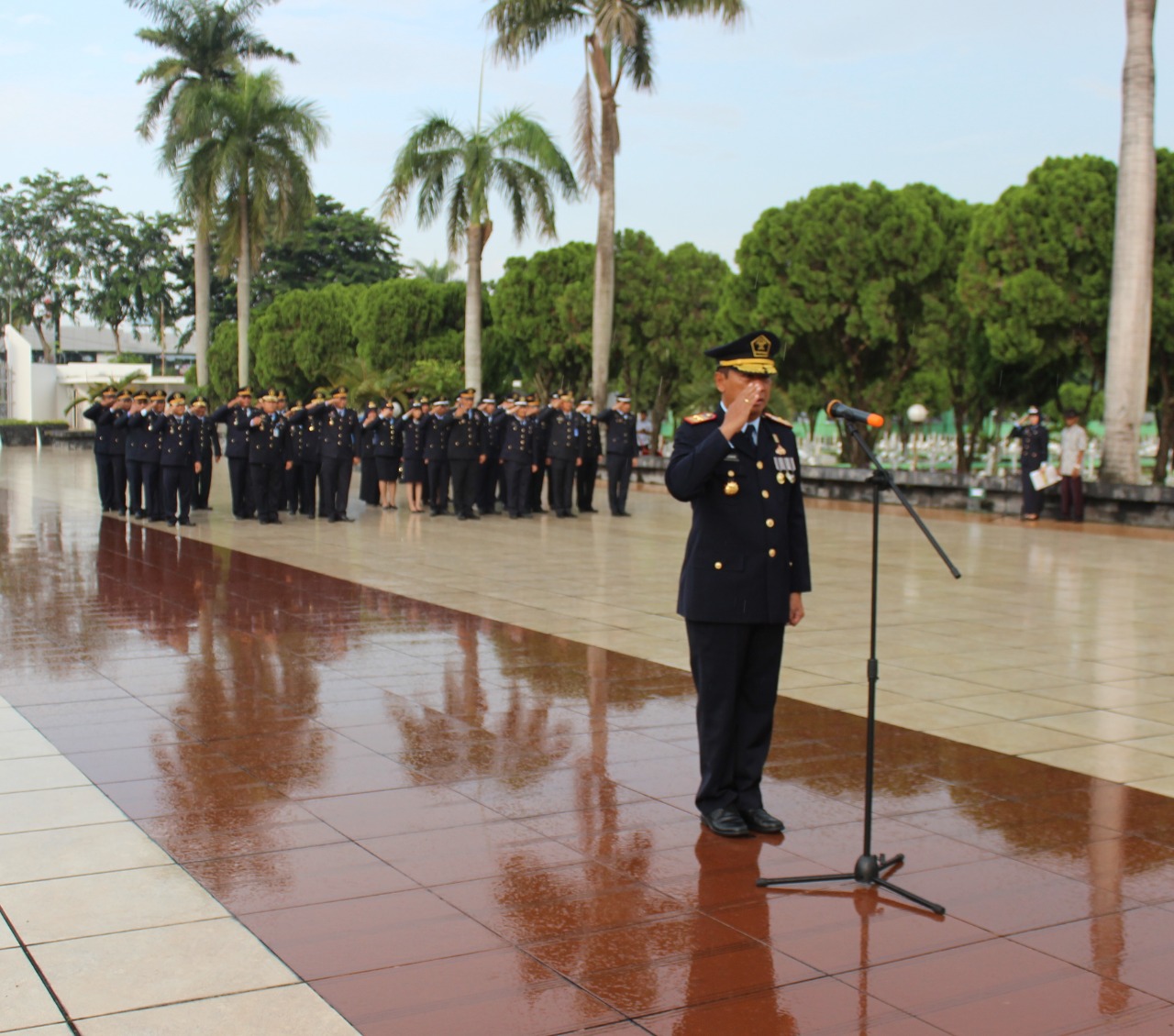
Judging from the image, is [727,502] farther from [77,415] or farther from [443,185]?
[77,415]

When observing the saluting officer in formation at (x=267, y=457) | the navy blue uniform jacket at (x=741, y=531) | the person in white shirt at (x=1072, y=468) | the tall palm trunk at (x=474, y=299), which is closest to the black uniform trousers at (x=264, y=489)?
the saluting officer in formation at (x=267, y=457)

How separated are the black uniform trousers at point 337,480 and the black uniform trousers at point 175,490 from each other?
1936mm

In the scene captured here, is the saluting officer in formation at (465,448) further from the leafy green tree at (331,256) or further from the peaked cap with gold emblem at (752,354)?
the leafy green tree at (331,256)

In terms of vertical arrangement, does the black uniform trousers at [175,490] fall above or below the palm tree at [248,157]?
below

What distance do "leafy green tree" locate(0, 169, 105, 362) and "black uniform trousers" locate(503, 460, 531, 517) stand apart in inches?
2018

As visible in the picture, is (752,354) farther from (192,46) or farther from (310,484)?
(192,46)

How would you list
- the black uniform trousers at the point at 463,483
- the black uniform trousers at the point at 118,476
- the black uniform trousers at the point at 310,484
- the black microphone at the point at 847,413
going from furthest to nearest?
the black uniform trousers at the point at 463,483
the black uniform trousers at the point at 310,484
the black uniform trousers at the point at 118,476
the black microphone at the point at 847,413

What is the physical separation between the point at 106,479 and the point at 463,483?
5013 millimetres

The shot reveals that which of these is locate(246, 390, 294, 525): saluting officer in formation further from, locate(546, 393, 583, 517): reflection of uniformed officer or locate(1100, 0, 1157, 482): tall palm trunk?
locate(1100, 0, 1157, 482): tall palm trunk

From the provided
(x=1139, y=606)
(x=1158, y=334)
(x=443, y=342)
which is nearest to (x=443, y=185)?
(x=443, y=342)

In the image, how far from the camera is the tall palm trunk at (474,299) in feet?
99.3

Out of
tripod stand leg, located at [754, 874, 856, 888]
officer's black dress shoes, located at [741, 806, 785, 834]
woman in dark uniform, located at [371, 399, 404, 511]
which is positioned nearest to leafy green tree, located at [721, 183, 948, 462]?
woman in dark uniform, located at [371, 399, 404, 511]

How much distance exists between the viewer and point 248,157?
36906mm

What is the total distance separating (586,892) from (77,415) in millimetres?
51730
